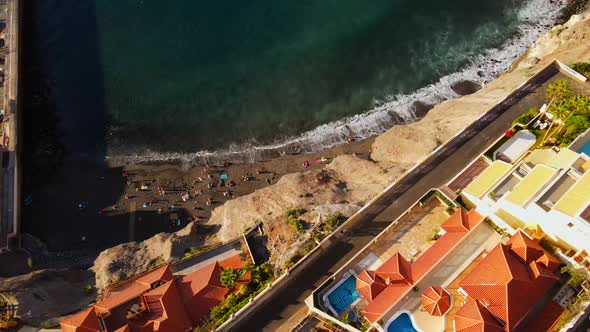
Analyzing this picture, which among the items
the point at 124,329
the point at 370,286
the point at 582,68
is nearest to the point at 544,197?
the point at 370,286

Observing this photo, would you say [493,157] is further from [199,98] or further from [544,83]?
[199,98]

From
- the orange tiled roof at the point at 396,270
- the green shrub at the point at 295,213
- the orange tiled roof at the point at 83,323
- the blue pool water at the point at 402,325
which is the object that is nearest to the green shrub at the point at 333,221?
the green shrub at the point at 295,213

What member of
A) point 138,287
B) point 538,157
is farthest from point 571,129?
point 138,287

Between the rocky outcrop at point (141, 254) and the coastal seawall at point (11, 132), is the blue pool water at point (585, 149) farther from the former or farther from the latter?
the coastal seawall at point (11, 132)

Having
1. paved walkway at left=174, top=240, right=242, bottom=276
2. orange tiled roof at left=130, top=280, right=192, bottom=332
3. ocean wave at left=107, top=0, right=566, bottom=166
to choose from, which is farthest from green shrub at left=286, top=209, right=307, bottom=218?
ocean wave at left=107, top=0, right=566, bottom=166

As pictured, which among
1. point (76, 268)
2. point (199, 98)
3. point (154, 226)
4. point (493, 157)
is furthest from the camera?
point (199, 98)

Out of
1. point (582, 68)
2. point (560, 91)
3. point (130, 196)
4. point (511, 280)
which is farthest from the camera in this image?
point (130, 196)

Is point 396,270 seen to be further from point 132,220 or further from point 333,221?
point 132,220
